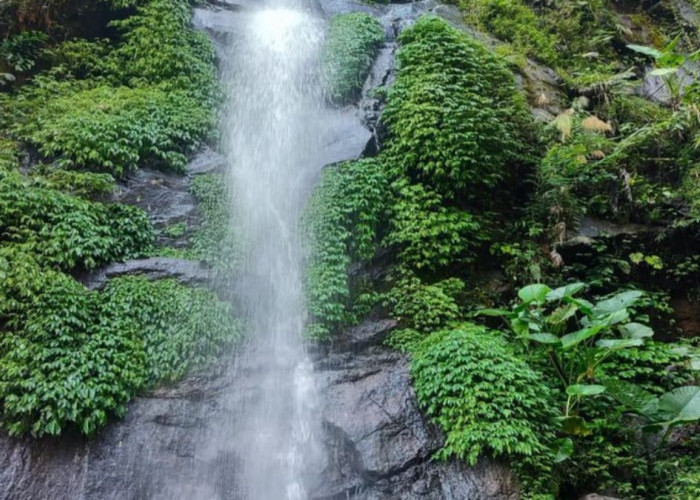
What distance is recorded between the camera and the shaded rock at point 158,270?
618cm

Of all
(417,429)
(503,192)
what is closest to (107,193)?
(417,429)

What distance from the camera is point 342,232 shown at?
7121 mm

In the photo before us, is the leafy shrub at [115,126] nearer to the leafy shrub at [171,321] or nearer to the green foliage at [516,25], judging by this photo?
the leafy shrub at [171,321]

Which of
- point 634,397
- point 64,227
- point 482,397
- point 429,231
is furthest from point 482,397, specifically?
point 64,227

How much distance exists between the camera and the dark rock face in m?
4.71

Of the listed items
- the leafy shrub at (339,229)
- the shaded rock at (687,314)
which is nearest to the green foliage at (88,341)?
the leafy shrub at (339,229)

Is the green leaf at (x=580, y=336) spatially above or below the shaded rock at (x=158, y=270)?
above

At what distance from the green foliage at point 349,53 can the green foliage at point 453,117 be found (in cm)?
103

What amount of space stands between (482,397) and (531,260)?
283 cm

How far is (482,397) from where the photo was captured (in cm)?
524

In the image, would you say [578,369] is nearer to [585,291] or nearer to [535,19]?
[585,291]

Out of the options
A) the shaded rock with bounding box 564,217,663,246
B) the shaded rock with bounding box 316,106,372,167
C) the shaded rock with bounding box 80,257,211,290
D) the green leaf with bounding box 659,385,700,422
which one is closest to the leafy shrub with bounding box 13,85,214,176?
the shaded rock with bounding box 80,257,211,290

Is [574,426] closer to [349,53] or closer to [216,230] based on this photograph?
[216,230]

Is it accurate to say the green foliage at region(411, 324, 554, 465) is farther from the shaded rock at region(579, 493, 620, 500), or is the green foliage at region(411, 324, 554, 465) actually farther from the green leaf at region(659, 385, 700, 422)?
the green leaf at region(659, 385, 700, 422)
